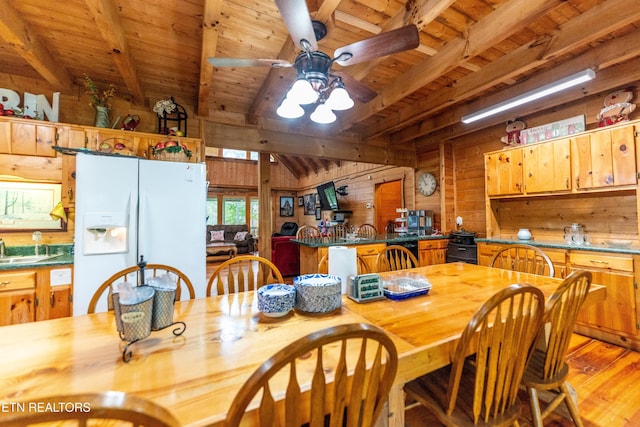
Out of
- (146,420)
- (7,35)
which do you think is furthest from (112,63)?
(146,420)

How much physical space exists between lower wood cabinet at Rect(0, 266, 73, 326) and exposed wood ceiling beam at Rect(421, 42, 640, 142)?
5088 millimetres

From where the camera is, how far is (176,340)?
988 millimetres

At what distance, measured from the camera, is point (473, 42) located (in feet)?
7.48

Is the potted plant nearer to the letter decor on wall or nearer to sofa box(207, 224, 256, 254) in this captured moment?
the letter decor on wall

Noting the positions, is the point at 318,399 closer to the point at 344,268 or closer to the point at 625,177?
the point at 344,268

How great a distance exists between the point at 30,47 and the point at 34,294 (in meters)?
2.00

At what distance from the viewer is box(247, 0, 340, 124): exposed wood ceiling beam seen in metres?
1.87

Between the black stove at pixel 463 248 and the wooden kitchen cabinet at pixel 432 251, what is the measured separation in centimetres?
13

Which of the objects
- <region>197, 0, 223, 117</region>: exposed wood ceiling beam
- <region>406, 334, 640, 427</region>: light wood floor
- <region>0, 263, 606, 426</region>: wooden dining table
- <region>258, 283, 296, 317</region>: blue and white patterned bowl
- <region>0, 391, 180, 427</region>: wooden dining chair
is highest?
<region>197, 0, 223, 117</region>: exposed wood ceiling beam

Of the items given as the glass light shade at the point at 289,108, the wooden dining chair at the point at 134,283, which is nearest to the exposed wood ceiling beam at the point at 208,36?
the glass light shade at the point at 289,108

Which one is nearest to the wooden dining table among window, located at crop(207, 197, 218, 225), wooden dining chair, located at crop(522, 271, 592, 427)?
wooden dining chair, located at crop(522, 271, 592, 427)

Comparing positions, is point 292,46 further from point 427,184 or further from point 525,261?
point 427,184

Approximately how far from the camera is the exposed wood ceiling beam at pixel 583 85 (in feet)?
8.25

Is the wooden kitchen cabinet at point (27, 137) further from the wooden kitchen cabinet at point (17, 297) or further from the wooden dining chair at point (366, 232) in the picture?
the wooden dining chair at point (366, 232)
